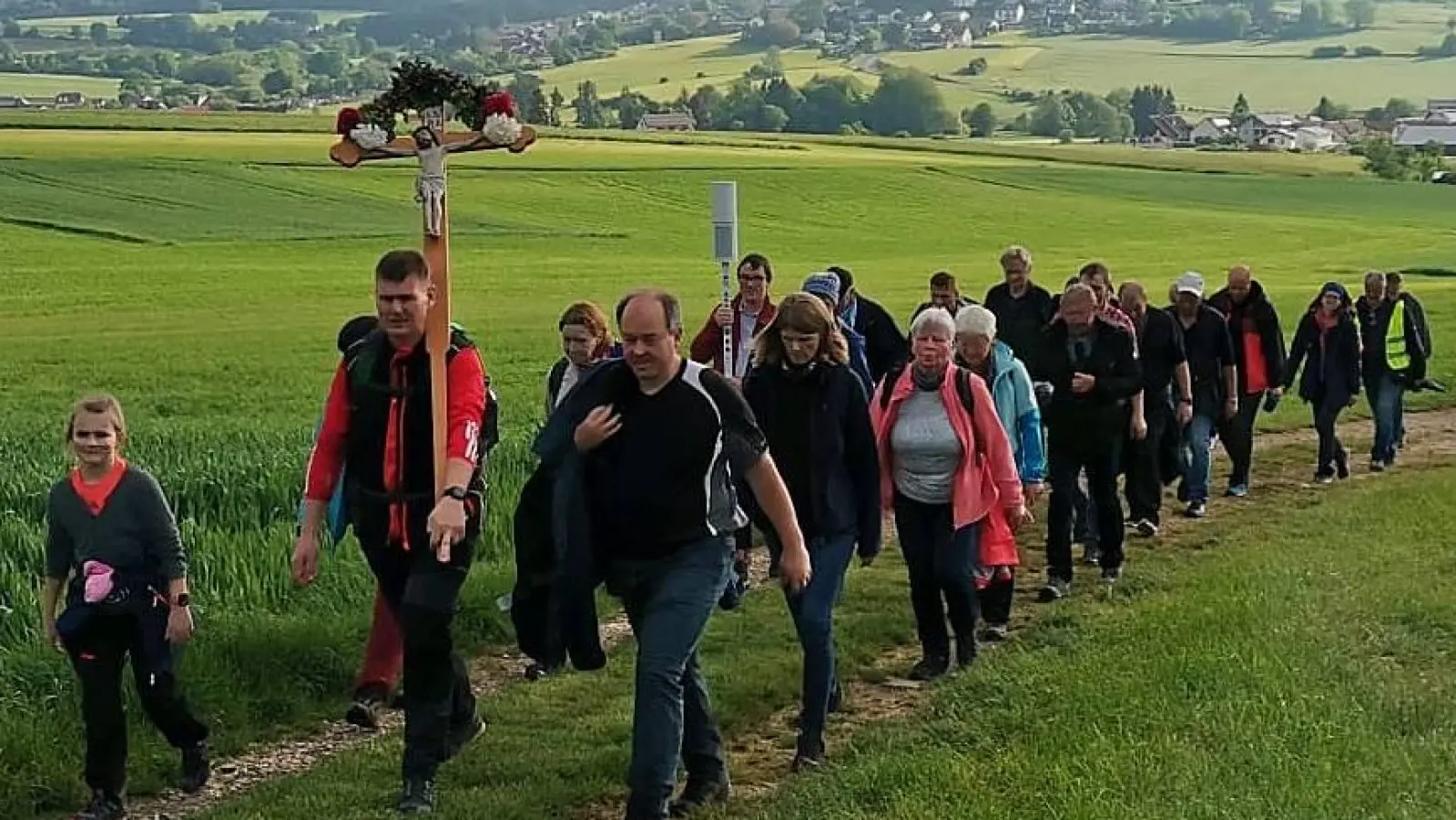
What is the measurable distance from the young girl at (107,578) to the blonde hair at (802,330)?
241 cm

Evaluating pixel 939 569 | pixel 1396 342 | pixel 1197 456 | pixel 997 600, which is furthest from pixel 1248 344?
pixel 939 569

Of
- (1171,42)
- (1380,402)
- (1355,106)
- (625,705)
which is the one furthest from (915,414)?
(1171,42)

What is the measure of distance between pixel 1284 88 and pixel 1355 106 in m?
7.09

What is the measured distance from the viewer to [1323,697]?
7.52m

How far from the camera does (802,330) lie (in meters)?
7.50

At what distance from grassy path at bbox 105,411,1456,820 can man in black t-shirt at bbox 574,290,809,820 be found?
27.6 inches

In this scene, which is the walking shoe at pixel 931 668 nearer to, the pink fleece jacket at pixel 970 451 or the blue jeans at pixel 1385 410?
the pink fleece jacket at pixel 970 451

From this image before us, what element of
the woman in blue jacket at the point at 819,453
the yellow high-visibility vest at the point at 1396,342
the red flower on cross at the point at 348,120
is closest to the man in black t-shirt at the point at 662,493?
the woman in blue jacket at the point at 819,453

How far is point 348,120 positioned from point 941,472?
329cm

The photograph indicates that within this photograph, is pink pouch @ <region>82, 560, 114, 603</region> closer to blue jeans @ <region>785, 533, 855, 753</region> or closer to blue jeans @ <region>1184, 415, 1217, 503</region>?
blue jeans @ <region>785, 533, 855, 753</region>

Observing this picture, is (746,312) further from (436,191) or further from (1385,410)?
(1385,410)

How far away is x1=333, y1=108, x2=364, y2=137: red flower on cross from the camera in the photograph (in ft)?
21.7

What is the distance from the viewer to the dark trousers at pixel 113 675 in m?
6.93

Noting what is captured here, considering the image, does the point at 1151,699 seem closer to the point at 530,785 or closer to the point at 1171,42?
the point at 530,785
